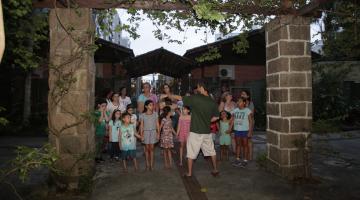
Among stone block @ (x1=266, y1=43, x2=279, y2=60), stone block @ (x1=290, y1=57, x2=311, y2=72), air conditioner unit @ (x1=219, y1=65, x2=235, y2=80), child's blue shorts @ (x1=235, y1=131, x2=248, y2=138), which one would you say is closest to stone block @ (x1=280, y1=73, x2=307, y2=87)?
stone block @ (x1=290, y1=57, x2=311, y2=72)

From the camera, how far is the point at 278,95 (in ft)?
21.8

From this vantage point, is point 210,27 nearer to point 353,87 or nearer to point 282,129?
point 282,129

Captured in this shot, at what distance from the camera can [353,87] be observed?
16656 mm

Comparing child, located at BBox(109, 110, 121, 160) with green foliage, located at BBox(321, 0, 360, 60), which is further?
child, located at BBox(109, 110, 121, 160)

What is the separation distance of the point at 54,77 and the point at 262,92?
12441mm

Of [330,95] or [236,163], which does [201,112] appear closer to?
[236,163]

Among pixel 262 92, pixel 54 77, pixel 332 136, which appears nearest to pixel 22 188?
pixel 54 77

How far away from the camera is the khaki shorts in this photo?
6609 millimetres

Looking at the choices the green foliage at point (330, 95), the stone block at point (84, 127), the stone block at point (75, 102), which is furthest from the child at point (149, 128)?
the green foliage at point (330, 95)

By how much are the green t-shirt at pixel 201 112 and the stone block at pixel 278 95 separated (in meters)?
1.27

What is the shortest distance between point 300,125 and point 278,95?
2.37 ft

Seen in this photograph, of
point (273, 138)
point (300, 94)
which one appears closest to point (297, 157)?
point (273, 138)

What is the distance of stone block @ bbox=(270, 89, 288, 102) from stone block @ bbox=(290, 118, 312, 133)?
452 millimetres

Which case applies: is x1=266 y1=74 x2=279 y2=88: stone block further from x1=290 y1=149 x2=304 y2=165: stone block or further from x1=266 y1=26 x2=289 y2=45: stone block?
x1=290 y1=149 x2=304 y2=165: stone block
